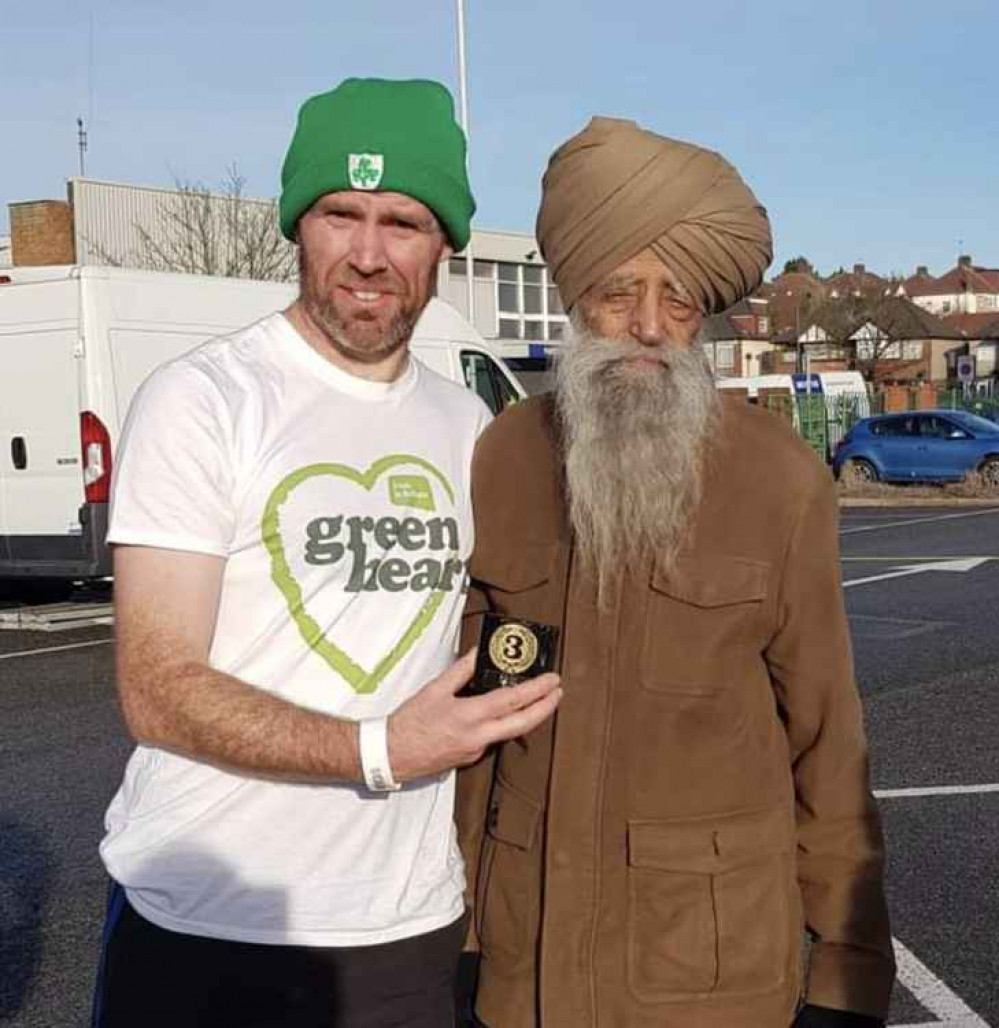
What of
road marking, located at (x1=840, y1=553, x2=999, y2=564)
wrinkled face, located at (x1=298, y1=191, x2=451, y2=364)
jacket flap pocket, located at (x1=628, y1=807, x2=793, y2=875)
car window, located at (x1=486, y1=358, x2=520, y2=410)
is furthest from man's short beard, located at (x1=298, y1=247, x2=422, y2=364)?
road marking, located at (x1=840, y1=553, x2=999, y2=564)

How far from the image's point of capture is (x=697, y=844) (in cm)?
221

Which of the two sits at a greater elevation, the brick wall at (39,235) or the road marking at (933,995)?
the brick wall at (39,235)

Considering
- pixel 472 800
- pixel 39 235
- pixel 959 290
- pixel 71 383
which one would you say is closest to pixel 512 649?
pixel 472 800

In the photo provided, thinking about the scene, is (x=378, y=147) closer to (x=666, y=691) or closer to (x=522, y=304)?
(x=666, y=691)

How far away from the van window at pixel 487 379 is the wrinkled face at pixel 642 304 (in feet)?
35.5

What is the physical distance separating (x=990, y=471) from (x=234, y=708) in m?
26.2

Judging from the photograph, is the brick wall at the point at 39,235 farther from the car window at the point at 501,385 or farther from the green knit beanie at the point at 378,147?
the green knit beanie at the point at 378,147

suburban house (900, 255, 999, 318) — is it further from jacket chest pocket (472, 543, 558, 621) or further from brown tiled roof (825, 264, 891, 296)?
jacket chest pocket (472, 543, 558, 621)

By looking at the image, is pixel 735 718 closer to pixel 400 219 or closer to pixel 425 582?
pixel 425 582

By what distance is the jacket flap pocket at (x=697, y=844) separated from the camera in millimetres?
2205

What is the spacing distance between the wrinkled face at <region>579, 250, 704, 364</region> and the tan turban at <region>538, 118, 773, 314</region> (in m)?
0.02

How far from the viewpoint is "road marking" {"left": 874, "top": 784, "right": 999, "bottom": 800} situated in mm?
6566

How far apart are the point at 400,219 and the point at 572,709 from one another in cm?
81

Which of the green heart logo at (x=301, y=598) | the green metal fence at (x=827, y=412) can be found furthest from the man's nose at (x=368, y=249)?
the green metal fence at (x=827, y=412)
